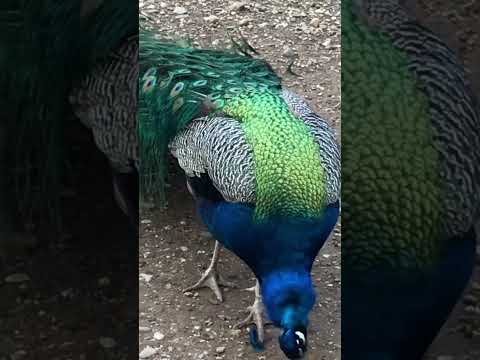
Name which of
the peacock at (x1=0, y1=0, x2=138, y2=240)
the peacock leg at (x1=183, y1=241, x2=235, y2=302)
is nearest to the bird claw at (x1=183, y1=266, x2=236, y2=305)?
the peacock leg at (x1=183, y1=241, x2=235, y2=302)

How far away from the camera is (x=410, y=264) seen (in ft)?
5.95

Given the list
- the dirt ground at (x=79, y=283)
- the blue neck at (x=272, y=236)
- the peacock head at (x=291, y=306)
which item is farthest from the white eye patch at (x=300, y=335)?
the dirt ground at (x=79, y=283)

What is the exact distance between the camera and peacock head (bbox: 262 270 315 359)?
166 centimetres

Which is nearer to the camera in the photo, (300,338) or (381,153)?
(300,338)

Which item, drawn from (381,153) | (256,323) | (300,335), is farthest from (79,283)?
(381,153)

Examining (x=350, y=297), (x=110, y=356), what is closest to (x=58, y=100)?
(x=110, y=356)

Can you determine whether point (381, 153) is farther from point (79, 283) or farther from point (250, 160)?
point (79, 283)

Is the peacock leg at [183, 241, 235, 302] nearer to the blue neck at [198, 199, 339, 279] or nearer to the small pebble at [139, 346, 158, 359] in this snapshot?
the blue neck at [198, 199, 339, 279]

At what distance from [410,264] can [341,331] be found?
220 mm

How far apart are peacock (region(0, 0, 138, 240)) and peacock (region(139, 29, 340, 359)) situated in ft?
0.17

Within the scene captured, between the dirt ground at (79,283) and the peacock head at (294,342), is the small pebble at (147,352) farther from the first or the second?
the peacock head at (294,342)

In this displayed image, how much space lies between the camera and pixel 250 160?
171 centimetres

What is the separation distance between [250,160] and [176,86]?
24cm

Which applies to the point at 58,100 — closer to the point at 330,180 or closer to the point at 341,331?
the point at 330,180
